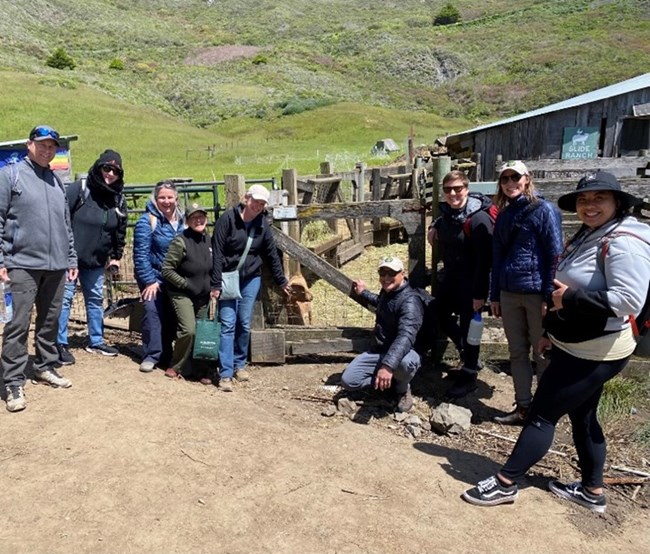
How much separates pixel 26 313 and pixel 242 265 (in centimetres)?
172

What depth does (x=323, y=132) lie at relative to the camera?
38625 millimetres

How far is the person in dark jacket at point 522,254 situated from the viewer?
4133 mm

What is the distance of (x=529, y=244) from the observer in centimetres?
417

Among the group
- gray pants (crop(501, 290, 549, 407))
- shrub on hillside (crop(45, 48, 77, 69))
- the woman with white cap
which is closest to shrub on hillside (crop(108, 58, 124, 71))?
shrub on hillside (crop(45, 48, 77, 69))

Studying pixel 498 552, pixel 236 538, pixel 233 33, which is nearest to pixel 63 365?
pixel 236 538

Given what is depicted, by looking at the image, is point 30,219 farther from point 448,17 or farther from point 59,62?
point 448,17

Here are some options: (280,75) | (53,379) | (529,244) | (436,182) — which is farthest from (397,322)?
(280,75)

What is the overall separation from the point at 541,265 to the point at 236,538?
8.57 ft

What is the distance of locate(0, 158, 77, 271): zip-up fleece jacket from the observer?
4414 millimetres

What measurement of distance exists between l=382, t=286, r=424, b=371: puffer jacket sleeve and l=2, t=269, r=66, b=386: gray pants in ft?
8.64

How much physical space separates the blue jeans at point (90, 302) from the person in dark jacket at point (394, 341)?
254 centimetres

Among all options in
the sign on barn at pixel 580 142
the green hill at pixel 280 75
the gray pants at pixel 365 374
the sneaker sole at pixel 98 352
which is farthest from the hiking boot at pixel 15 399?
the green hill at pixel 280 75

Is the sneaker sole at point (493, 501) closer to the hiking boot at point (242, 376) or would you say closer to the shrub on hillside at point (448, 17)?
the hiking boot at point (242, 376)

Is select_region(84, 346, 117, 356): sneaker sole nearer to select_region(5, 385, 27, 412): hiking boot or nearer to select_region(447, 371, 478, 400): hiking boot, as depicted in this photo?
select_region(5, 385, 27, 412): hiking boot
